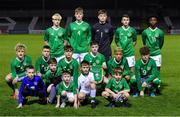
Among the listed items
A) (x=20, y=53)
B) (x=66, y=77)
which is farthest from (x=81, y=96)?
(x=20, y=53)

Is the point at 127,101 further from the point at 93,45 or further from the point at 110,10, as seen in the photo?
the point at 110,10

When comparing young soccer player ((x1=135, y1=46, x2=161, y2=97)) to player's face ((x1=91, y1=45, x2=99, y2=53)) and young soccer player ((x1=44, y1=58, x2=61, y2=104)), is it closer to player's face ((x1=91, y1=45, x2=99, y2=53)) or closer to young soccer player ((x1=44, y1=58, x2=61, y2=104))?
player's face ((x1=91, y1=45, x2=99, y2=53))

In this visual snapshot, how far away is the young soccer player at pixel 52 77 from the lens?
8766 millimetres

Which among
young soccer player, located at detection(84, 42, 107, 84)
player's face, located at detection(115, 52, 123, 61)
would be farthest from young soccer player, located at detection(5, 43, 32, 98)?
A: player's face, located at detection(115, 52, 123, 61)

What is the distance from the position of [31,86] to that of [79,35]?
2138mm

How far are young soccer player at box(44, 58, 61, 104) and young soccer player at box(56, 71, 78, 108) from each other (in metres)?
0.27

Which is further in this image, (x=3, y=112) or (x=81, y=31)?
(x=81, y=31)

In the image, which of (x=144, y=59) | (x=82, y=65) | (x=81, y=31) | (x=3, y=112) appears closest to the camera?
(x=3, y=112)

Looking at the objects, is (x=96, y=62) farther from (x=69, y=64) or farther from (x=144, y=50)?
(x=144, y=50)

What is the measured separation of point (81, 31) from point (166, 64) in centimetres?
679

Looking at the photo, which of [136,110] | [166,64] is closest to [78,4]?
[166,64]

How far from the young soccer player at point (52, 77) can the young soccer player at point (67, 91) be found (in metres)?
0.27

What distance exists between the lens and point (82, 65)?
345 inches

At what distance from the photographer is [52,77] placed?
9055 mm
